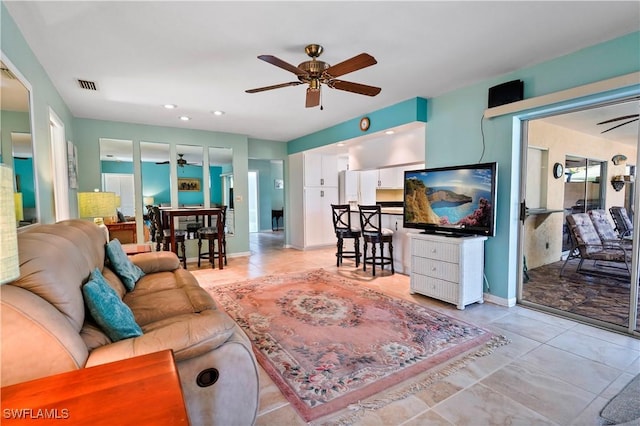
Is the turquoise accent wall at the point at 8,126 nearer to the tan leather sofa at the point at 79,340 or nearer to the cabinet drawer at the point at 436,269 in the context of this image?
the tan leather sofa at the point at 79,340

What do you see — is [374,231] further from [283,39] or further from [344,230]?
[283,39]

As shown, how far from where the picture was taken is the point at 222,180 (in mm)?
5918

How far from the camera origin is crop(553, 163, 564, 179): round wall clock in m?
4.53

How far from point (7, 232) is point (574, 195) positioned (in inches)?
242

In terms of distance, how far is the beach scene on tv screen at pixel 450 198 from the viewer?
3178 millimetres

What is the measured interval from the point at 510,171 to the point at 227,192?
4773 millimetres

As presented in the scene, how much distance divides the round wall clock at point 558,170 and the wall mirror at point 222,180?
5404 mm

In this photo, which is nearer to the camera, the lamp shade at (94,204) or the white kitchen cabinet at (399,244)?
the lamp shade at (94,204)

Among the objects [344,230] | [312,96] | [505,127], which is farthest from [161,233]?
[505,127]

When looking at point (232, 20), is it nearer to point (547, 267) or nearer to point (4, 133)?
point (4, 133)

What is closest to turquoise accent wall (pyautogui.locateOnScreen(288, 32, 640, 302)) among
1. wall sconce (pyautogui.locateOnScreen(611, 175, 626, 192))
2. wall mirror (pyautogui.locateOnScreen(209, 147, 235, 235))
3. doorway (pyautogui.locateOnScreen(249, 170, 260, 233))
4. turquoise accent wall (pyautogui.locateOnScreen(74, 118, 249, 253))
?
wall sconce (pyautogui.locateOnScreen(611, 175, 626, 192))

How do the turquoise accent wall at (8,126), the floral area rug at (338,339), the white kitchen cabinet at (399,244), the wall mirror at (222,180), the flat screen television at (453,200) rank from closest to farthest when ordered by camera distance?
1. the turquoise accent wall at (8,126)
2. the floral area rug at (338,339)
3. the flat screen television at (453,200)
4. the white kitchen cabinet at (399,244)
5. the wall mirror at (222,180)

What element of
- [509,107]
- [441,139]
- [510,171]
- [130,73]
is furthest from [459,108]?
[130,73]

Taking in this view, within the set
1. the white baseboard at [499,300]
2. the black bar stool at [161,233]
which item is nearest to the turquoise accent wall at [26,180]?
the black bar stool at [161,233]
